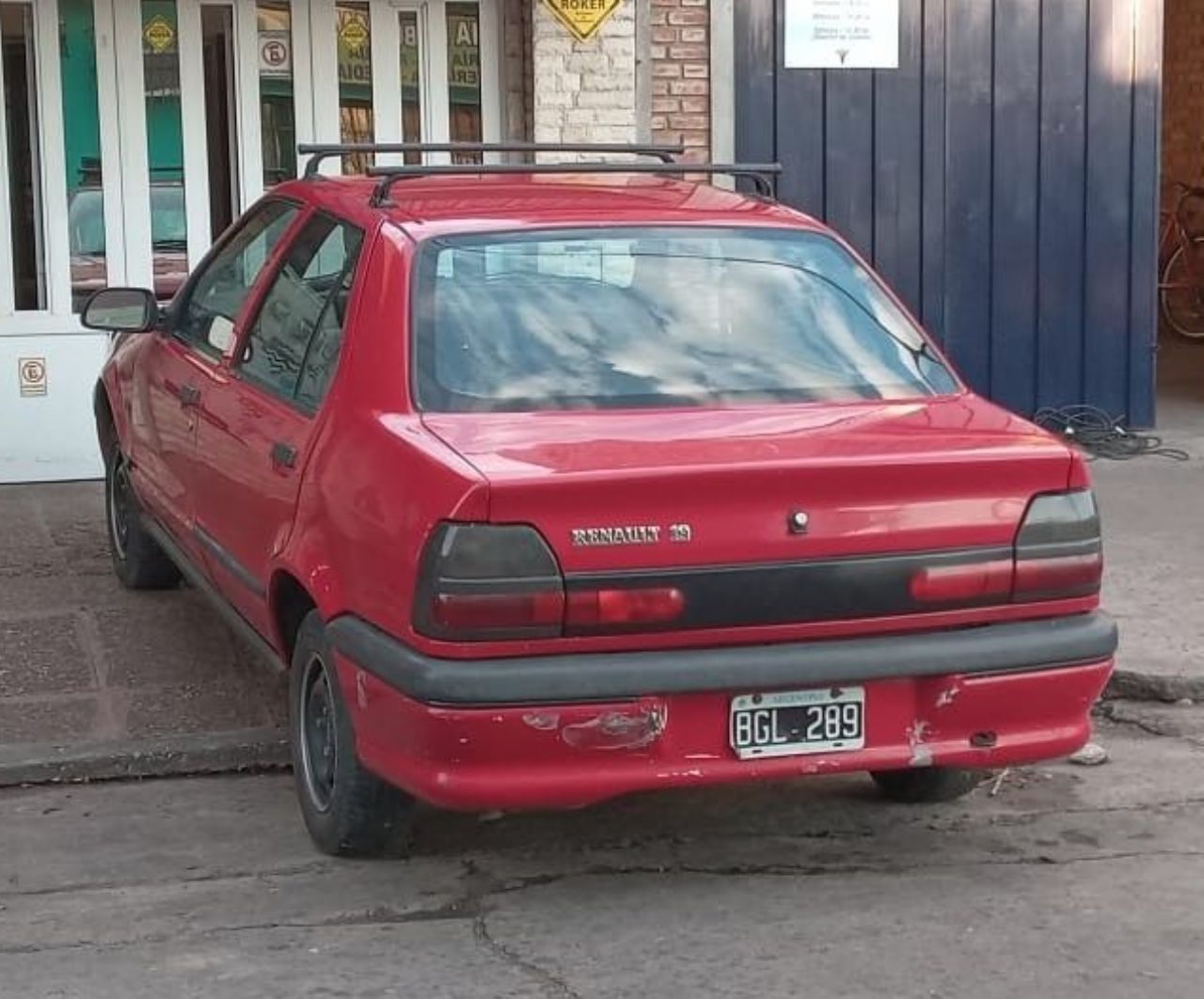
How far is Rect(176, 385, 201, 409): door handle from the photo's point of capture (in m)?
6.09

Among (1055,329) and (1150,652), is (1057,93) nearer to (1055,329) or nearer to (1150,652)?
(1055,329)

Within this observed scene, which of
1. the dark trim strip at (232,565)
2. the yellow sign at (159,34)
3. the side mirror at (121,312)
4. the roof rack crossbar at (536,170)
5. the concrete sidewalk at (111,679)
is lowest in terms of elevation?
the concrete sidewalk at (111,679)

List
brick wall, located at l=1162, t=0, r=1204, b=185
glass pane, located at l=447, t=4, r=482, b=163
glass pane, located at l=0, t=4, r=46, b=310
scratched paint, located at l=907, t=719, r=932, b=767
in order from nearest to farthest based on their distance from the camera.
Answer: scratched paint, located at l=907, t=719, r=932, b=767 → glass pane, located at l=0, t=4, r=46, b=310 → glass pane, located at l=447, t=4, r=482, b=163 → brick wall, located at l=1162, t=0, r=1204, b=185

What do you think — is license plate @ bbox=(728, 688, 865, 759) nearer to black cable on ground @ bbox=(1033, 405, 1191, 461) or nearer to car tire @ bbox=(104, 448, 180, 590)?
car tire @ bbox=(104, 448, 180, 590)

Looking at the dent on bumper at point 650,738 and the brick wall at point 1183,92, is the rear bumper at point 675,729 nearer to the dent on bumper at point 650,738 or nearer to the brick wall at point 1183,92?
the dent on bumper at point 650,738

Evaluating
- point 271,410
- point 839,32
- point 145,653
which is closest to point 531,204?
point 271,410

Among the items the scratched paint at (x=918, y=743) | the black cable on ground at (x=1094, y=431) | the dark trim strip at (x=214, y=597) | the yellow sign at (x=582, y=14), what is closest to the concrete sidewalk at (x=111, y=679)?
the dark trim strip at (x=214, y=597)

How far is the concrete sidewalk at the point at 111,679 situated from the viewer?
5.86 m

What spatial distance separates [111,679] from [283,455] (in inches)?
67.3

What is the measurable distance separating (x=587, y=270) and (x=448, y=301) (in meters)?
0.39

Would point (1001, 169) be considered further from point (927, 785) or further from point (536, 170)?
point (927, 785)

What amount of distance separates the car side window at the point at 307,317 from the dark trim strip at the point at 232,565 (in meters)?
0.50

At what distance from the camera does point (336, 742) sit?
484 centimetres

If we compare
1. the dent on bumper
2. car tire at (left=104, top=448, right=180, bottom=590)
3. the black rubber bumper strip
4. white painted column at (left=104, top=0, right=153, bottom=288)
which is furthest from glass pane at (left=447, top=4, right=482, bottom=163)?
the dent on bumper
